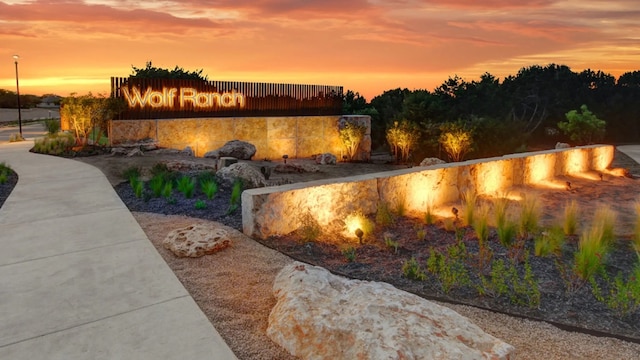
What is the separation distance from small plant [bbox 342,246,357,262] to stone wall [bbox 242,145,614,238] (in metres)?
1.01

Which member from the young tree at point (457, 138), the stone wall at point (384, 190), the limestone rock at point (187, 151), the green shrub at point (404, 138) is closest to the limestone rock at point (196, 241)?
the stone wall at point (384, 190)

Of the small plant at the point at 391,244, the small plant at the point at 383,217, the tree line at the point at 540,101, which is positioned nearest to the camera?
the small plant at the point at 391,244

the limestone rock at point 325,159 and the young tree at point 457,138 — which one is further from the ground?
the young tree at point 457,138

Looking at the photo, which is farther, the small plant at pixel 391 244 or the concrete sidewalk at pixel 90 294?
the small plant at pixel 391 244

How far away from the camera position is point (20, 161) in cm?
1451

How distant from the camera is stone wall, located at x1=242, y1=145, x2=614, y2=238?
6793 millimetres

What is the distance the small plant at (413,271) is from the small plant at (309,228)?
5.25 ft

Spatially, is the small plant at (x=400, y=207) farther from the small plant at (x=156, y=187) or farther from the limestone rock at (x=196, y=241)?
the small plant at (x=156, y=187)

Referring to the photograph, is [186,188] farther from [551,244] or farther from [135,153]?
[135,153]

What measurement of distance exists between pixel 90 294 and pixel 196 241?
1.53 m

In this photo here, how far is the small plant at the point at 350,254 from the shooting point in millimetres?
6102

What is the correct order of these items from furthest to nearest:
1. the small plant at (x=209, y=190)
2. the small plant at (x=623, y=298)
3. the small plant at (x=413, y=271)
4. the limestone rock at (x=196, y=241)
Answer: the small plant at (x=209, y=190) → the limestone rock at (x=196, y=241) → the small plant at (x=413, y=271) → the small plant at (x=623, y=298)

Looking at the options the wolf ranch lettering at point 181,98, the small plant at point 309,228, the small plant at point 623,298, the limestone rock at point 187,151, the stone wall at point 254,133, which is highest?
the wolf ranch lettering at point 181,98

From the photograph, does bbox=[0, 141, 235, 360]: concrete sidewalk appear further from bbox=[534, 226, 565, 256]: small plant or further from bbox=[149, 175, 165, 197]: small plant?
bbox=[534, 226, 565, 256]: small plant
